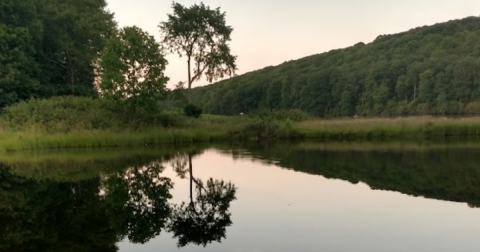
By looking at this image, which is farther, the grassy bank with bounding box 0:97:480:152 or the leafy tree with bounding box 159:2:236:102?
the leafy tree with bounding box 159:2:236:102

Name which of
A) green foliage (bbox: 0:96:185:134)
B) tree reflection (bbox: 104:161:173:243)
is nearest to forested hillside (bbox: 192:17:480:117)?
green foliage (bbox: 0:96:185:134)

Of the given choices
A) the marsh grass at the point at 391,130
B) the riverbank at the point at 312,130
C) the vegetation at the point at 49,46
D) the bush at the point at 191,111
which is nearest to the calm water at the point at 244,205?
the riverbank at the point at 312,130

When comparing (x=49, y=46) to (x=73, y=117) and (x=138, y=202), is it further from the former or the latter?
(x=138, y=202)

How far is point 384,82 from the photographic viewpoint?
313 ft

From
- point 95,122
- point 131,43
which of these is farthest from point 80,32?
point 95,122

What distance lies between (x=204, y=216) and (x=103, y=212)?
2.31 meters

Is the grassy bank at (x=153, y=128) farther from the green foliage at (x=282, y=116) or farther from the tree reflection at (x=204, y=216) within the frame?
the tree reflection at (x=204, y=216)

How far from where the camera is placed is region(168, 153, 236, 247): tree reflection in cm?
782

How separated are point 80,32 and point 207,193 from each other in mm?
31333

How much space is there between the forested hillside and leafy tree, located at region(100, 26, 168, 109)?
55099 millimetres

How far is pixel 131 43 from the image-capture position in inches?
1166

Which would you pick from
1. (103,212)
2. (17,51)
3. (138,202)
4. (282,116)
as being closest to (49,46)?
(17,51)

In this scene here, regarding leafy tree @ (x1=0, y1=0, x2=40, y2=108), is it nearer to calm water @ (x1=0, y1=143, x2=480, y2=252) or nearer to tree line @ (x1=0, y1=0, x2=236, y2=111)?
tree line @ (x1=0, y1=0, x2=236, y2=111)

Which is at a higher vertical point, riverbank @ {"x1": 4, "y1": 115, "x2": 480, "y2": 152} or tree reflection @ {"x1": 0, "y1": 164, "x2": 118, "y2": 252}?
riverbank @ {"x1": 4, "y1": 115, "x2": 480, "y2": 152}
